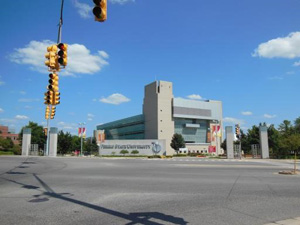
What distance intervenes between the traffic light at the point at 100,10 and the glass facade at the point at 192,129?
93.3 meters

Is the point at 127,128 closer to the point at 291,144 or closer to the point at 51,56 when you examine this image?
the point at 291,144

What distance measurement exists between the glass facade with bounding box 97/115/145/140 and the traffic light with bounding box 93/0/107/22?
95001mm

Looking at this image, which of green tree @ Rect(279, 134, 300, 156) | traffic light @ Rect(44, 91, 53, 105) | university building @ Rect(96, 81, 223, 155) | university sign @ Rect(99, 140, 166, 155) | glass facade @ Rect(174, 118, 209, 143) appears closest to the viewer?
traffic light @ Rect(44, 91, 53, 105)

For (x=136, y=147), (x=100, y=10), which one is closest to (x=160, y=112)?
(x=136, y=147)

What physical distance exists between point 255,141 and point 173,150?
116 ft

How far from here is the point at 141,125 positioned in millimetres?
103250

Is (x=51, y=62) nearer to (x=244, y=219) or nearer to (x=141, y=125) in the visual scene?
(x=244, y=219)

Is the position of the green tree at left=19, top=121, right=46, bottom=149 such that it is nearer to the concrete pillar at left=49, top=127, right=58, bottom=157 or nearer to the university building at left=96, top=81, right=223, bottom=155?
the concrete pillar at left=49, top=127, right=58, bottom=157

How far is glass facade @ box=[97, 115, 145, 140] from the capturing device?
104 meters

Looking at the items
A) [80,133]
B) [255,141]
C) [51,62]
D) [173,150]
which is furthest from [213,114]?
[51,62]

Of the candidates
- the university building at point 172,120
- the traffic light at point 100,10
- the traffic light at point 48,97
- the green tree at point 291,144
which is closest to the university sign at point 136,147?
the university building at point 172,120

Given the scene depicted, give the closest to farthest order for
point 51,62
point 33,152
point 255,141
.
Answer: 1. point 51,62
2. point 33,152
3. point 255,141

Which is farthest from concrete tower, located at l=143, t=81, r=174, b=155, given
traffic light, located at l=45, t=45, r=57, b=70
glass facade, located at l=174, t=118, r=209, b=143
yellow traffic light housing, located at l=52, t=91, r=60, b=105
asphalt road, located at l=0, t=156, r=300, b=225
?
asphalt road, located at l=0, t=156, r=300, b=225

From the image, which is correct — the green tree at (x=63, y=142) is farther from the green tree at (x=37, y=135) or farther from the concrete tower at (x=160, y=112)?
the concrete tower at (x=160, y=112)
